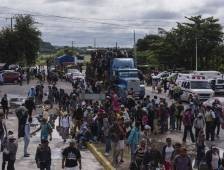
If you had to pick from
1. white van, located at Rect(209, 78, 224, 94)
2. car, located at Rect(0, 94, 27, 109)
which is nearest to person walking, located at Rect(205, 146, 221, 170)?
car, located at Rect(0, 94, 27, 109)

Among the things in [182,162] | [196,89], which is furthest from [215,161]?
[196,89]

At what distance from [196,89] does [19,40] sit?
47.9 meters

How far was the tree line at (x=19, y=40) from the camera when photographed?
3477 inches

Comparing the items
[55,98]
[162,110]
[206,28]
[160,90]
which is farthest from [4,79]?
[162,110]

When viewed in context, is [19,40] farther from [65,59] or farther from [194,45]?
[194,45]

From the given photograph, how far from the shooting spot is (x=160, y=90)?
5672 cm

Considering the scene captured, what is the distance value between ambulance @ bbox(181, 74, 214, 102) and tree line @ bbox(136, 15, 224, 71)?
3538 cm

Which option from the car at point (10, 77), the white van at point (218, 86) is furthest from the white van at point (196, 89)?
the car at point (10, 77)

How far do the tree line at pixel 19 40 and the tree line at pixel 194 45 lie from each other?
17.6 m

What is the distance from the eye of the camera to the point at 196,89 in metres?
45.2

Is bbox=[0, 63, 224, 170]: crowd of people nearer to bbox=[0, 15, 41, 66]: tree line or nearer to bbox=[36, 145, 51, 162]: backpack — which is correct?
bbox=[36, 145, 51, 162]: backpack

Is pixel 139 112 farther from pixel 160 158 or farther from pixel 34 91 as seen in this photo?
pixel 34 91

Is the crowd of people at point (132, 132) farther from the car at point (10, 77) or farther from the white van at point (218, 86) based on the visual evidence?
the car at point (10, 77)

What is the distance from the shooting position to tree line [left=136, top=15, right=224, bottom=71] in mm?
82188
